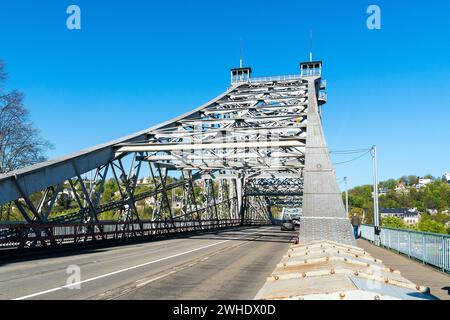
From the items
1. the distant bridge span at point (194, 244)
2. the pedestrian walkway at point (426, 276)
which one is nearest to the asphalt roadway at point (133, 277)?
the distant bridge span at point (194, 244)

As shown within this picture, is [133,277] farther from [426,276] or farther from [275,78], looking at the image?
[275,78]

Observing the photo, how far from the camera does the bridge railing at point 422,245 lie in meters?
12.3

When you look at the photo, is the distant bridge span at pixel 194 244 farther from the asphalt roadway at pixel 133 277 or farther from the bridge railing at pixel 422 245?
the bridge railing at pixel 422 245

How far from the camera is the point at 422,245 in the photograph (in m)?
14.9

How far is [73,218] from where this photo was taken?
24.7 meters

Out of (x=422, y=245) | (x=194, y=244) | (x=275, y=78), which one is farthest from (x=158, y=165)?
(x=275, y=78)

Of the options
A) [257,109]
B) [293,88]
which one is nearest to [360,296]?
[257,109]

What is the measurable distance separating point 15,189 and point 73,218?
8211 mm

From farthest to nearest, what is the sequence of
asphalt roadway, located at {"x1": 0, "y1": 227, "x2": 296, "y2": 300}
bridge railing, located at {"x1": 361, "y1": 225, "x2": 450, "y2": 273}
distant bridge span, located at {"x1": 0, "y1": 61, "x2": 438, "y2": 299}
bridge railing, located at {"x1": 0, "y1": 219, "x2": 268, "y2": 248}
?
bridge railing, located at {"x1": 0, "y1": 219, "x2": 268, "y2": 248}
bridge railing, located at {"x1": 361, "y1": 225, "x2": 450, "y2": 273}
asphalt roadway, located at {"x1": 0, "y1": 227, "x2": 296, "y2": 300}
distant bridge span, located at {"x1": 0, "y1": 61, "x2": 438, "y2": 299}

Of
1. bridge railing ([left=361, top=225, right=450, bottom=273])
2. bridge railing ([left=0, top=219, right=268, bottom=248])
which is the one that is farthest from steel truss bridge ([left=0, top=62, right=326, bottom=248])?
bridge railing ([left=361, top=225, right=450, bottom=273])

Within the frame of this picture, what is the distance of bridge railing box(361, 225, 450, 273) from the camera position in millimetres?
12325

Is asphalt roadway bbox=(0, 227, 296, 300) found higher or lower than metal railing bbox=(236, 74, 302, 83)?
lower

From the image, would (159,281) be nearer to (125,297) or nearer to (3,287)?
(125,297)

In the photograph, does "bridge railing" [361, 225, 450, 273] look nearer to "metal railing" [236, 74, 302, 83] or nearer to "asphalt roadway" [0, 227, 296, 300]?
"asphalt roadway" [0, 227, 296, 300]
